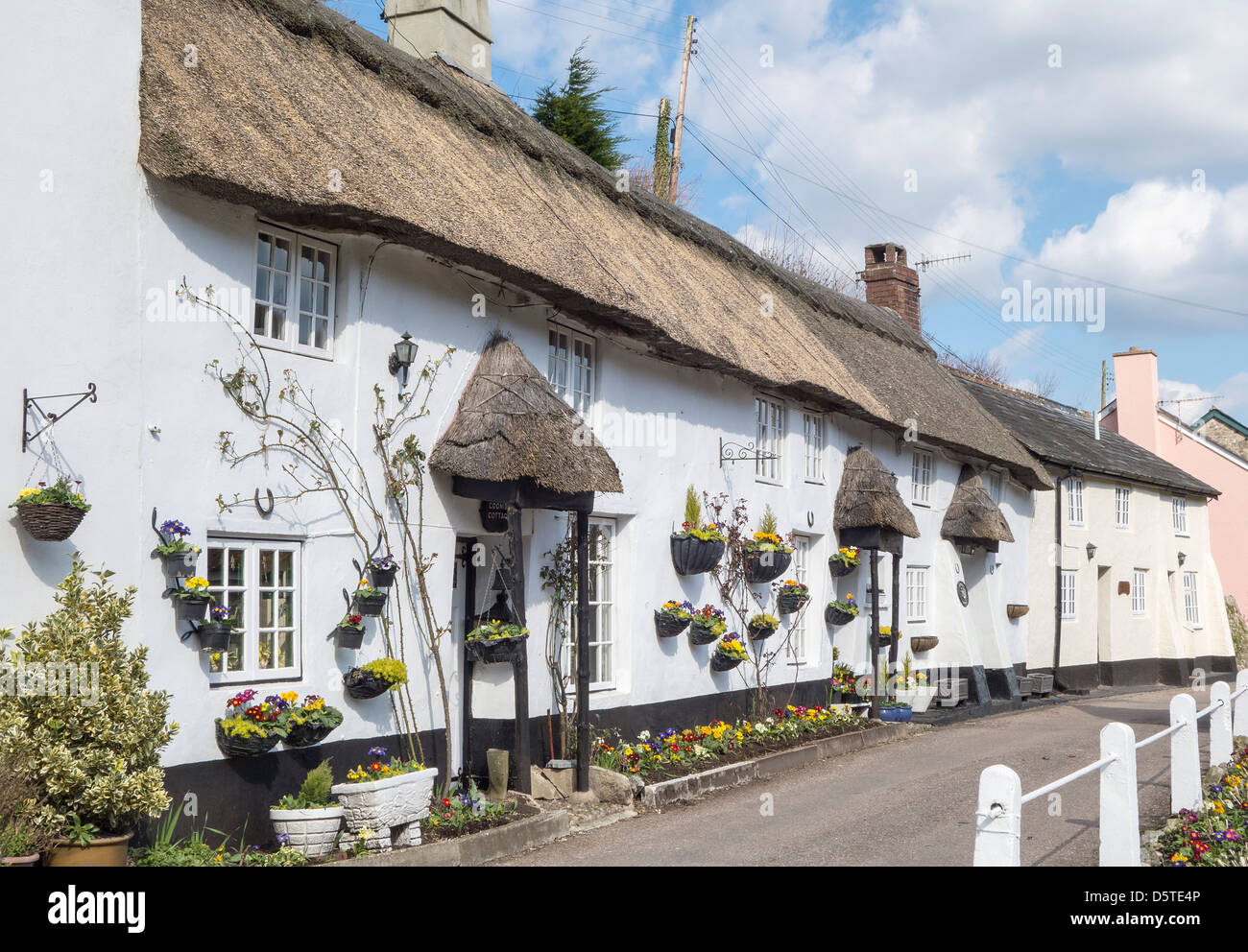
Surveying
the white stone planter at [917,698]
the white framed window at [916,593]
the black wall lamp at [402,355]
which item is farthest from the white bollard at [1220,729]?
the white framed window at [916,593]

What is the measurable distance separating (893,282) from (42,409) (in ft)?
67.0

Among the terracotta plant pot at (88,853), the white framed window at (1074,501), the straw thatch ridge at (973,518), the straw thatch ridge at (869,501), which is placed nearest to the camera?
the terracotta plant pot at (88,853)

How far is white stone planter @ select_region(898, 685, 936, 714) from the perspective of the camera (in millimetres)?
16766

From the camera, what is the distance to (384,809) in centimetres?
757

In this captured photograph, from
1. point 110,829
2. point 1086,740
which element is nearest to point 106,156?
point 110,829

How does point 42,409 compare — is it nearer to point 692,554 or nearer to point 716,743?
point 692,554

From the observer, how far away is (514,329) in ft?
33.3

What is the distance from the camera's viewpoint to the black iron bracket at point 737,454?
1320 centimetres

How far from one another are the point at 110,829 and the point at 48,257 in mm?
3184

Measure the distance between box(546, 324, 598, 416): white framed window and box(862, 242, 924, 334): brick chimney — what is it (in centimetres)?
1424

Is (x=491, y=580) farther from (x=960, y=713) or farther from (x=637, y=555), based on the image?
(x=960, y=713)

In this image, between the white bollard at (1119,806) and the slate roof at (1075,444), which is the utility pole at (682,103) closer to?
the slate roof at (1075,444)

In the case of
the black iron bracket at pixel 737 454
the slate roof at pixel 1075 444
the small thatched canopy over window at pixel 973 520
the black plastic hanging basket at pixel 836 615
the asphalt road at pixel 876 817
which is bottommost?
the asphalt road at pixel 876 817

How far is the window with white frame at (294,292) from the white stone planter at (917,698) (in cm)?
1139
